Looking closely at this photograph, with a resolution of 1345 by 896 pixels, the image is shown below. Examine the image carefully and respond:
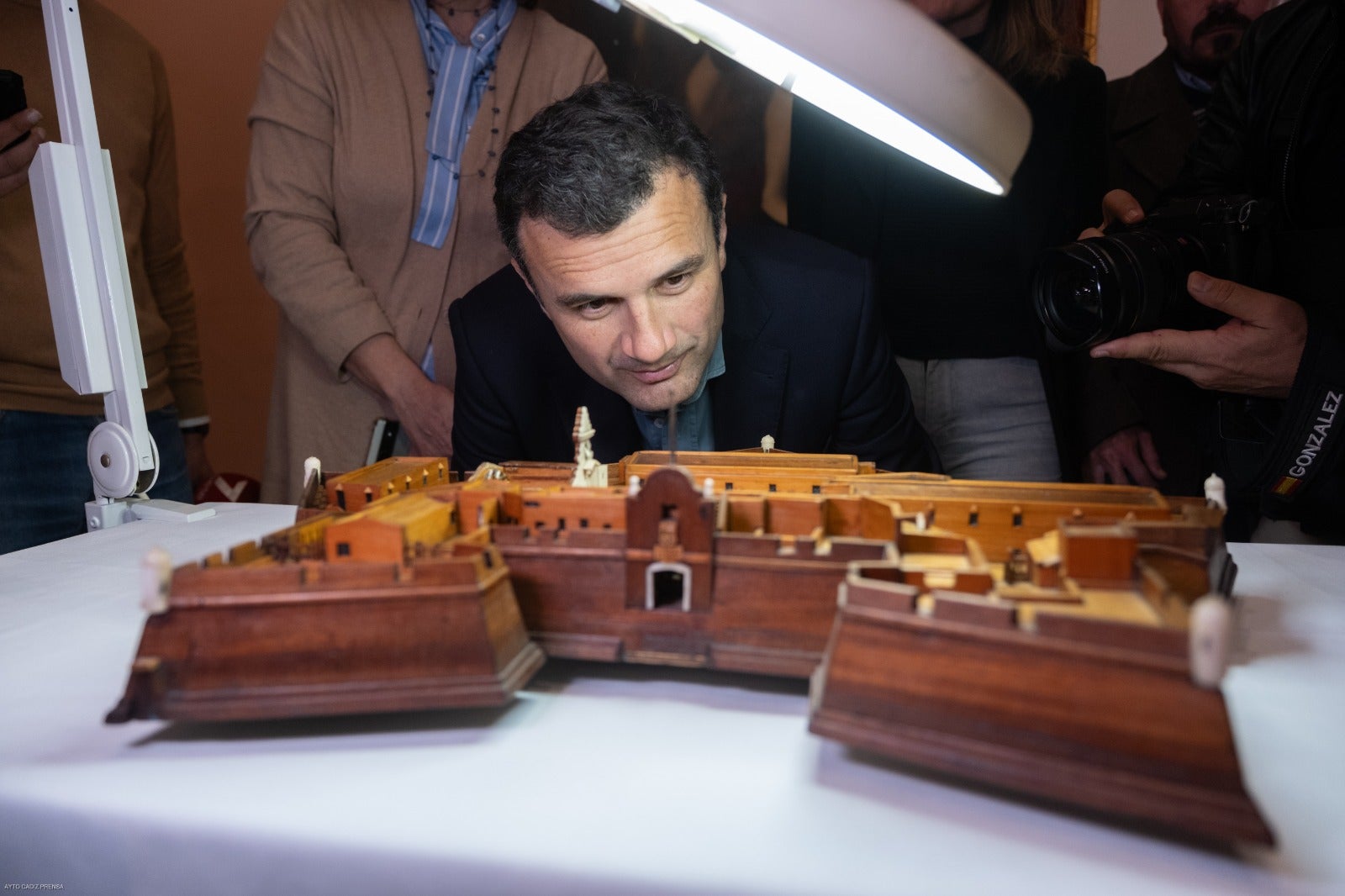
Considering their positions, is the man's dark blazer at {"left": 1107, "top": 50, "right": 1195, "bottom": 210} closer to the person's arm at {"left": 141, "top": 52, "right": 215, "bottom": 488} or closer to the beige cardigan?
the beige cardigan

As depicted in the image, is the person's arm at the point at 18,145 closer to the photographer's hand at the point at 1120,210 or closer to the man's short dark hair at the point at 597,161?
the man's short dark hair at the point at 597,161

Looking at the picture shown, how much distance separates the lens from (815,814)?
1517 mm

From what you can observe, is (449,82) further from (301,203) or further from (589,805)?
(589,805)

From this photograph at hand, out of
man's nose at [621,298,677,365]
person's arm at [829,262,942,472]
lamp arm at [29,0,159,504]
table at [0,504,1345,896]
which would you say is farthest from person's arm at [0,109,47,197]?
person's arm at [829,262,942,472]

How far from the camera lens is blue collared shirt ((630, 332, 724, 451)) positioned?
327cm

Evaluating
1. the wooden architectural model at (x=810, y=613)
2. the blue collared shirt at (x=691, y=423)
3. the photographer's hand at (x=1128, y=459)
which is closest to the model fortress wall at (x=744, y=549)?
the wooden architectural model at (x=810, y=613)

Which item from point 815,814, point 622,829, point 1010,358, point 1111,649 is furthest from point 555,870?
point 1010,358

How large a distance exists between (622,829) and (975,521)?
1047 millimetres

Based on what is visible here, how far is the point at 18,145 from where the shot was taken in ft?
9.91

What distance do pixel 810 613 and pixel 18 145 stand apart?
2.91 metres

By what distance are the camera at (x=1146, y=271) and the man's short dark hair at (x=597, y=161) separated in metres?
1.06

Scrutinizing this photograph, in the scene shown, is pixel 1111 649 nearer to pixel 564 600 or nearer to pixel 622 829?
pixel 622 829

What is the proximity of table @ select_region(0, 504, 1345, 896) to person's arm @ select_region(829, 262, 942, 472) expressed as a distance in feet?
4.81

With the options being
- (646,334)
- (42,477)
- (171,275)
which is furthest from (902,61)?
(171,275)
